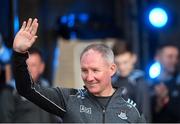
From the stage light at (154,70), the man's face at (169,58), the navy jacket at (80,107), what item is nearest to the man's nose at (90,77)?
the navy jacket at (80,107)

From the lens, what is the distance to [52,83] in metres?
8.31

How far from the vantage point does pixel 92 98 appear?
177 inches

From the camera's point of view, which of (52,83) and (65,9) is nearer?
Result: (52,83)

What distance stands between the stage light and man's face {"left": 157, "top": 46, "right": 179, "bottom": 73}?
0.16 metres

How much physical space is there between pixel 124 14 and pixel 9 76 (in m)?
2.32

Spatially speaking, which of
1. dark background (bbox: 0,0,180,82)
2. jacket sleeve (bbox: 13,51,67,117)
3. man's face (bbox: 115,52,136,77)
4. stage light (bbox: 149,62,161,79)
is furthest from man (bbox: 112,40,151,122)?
jacket sleeve (bbox: 13,51,67,117)

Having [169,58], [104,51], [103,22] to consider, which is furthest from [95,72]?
[103,22]

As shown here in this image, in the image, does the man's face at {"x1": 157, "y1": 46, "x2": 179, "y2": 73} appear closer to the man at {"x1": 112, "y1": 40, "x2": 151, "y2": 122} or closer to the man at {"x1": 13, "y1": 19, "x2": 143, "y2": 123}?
the man at {"x1": 112, "y1": 40, "x2": 151, "y2": 122}

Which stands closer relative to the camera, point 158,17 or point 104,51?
point 104,51

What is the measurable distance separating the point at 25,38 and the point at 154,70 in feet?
12.1

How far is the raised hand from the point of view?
409 cm

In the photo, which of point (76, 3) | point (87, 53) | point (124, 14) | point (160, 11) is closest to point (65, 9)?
point (76, 3)

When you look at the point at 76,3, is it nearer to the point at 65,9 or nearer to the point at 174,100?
the point at 65,9

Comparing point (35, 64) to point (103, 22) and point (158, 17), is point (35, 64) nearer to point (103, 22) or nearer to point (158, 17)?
point (158, 17)
